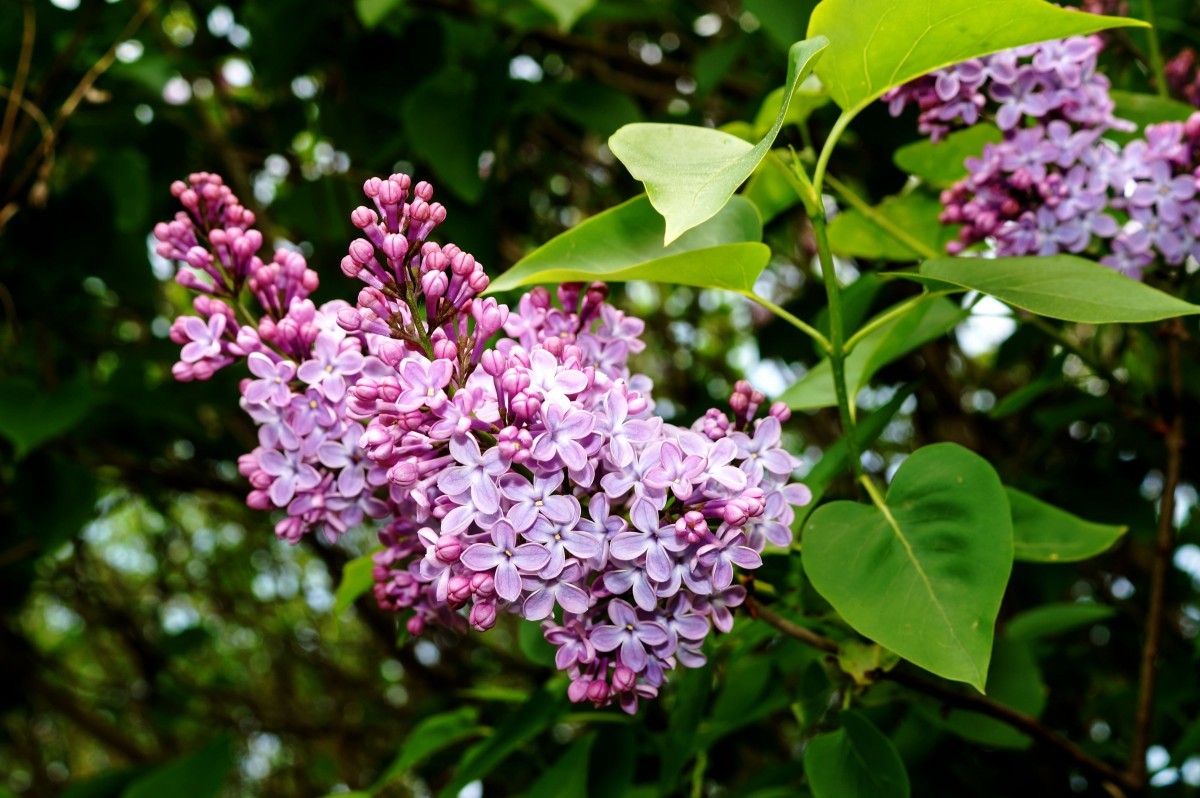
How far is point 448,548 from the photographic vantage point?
0.88m

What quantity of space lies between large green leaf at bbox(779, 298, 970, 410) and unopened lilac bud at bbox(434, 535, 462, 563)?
55cm

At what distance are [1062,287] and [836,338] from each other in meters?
0.22

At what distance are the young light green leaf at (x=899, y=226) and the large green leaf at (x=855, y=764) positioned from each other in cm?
72

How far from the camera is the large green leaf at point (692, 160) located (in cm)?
83

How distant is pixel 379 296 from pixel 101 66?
1413 millimetres

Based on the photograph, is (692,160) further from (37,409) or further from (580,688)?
(37,409)

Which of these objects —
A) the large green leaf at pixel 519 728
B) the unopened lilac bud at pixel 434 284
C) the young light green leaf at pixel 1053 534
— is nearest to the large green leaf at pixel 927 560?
the young light green leaf at pixel 1053 534

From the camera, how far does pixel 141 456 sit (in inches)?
116

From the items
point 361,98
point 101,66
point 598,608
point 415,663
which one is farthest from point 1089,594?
point 101,66

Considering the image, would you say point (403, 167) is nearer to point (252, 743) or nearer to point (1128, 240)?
point (1128, 240)

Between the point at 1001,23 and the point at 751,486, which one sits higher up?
the point at 1001,23

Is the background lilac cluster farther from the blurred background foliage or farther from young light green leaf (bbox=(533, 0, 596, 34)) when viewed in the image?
young light green leaf (bbox=(533, 0, 596, 34))

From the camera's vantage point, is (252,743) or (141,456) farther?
(252,743)

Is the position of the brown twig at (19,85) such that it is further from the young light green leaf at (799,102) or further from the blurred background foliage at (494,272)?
the young light green leaf at (799,102)
